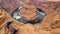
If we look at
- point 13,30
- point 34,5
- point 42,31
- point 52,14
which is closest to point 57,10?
point 52,14

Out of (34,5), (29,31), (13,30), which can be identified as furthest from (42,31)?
(34,5)

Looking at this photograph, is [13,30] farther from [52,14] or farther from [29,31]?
[52,14]

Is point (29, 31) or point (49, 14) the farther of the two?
point (49, 14)

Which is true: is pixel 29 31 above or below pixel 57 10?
below

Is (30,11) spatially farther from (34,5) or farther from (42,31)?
(42,31)

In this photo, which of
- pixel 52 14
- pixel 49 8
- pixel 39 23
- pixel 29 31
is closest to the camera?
pixel 29 31

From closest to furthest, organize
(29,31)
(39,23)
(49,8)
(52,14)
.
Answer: (29,31) → (39,23) → (52,14) → (49,8)
